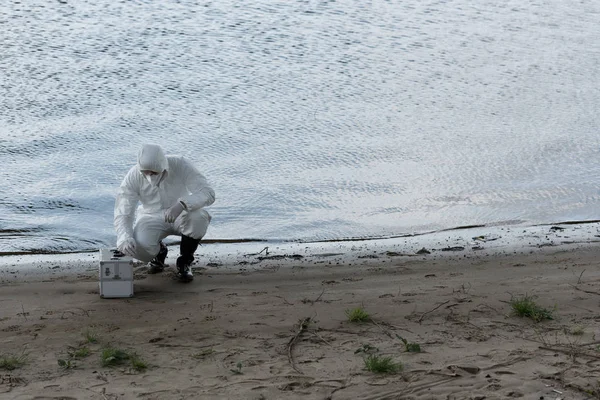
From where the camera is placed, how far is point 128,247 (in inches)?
247

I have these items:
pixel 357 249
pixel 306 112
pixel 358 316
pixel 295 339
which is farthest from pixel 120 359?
pixel 306 112

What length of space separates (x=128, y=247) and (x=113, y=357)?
1.32 metres

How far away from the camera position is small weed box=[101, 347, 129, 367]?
200 inches

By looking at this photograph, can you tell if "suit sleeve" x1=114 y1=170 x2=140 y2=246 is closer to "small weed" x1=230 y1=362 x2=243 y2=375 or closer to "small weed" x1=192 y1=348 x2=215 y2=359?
"small weed" x1=192 y1=348 x2=215 y2=359

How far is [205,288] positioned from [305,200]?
2960 millimetres

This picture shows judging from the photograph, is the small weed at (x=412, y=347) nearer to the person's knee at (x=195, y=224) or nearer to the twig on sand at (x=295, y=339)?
the twig on sand at (x=295, y=339)

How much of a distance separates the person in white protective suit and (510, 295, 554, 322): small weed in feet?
7.65

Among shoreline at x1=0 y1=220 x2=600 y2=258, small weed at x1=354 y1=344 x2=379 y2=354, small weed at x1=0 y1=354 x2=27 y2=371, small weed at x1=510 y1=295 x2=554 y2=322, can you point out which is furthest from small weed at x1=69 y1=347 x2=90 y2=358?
small weed at x1=510 y1=295 x2=554 y2=322

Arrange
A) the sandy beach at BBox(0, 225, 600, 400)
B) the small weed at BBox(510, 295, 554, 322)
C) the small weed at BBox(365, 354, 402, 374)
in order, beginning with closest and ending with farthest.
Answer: the sandy beach at BBox(0, 225, 600, 400)
the small weed at BBox(365, 354, 402, 374)
the small weed at BBox(510, 295, 554, 322)

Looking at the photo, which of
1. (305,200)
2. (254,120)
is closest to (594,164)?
(305,200)

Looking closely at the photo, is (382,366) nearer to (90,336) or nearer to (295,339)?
(295,339)

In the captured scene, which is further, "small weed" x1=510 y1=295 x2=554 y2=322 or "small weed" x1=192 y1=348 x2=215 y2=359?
"small weed" x1=510 y1=295 x2=554 y2=322

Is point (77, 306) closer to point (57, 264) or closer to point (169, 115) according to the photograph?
point (57, 264)

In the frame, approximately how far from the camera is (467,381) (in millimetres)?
4832
